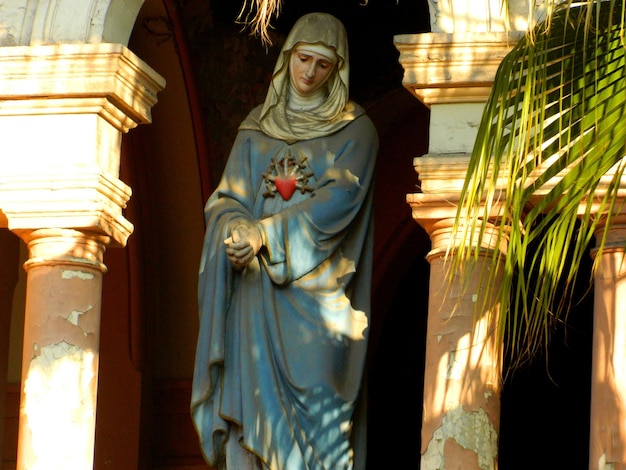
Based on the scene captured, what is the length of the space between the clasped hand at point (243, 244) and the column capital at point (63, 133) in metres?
0.55

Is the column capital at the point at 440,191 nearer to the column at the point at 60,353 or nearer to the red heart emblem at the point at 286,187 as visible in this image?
the red heart emblem at the point at 286,187

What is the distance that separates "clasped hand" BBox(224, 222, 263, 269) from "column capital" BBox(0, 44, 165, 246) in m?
0.55

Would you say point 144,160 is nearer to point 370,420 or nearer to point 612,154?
point 370,420

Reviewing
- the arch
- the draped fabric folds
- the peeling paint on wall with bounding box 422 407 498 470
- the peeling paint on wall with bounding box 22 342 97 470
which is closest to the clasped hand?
the draped fabric folds

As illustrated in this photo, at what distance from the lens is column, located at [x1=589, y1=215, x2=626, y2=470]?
8203 millimetres

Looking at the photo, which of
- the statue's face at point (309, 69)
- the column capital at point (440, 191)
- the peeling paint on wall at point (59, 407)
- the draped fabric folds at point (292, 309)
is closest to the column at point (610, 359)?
the column capital at point (440, 191)

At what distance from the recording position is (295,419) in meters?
9.05

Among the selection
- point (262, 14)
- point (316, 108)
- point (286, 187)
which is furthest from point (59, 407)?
point (262, 14)

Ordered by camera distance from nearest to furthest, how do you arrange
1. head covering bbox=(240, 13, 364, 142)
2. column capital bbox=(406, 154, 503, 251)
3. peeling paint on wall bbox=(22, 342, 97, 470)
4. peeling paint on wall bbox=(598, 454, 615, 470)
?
peeling paint on wall bbox=(598, 454, 615, 470)
column capital bbox=(406, 154, 503, 251)
peeling paint on wall bbox=(22, 342, 97, 470)
head covering bbox=(240, 13, 364, 142)

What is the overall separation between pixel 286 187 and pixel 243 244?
0.44 metres

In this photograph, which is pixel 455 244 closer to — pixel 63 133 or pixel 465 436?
pixel 465 436

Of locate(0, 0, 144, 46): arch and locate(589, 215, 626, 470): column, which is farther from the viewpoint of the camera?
locate(0, 0, 144, 46): arch

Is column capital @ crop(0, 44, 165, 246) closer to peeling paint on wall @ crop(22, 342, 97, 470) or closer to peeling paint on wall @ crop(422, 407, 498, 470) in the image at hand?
peeling paint on wall @ crop(22, 342, 97, 470)

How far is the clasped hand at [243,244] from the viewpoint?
9.09m
